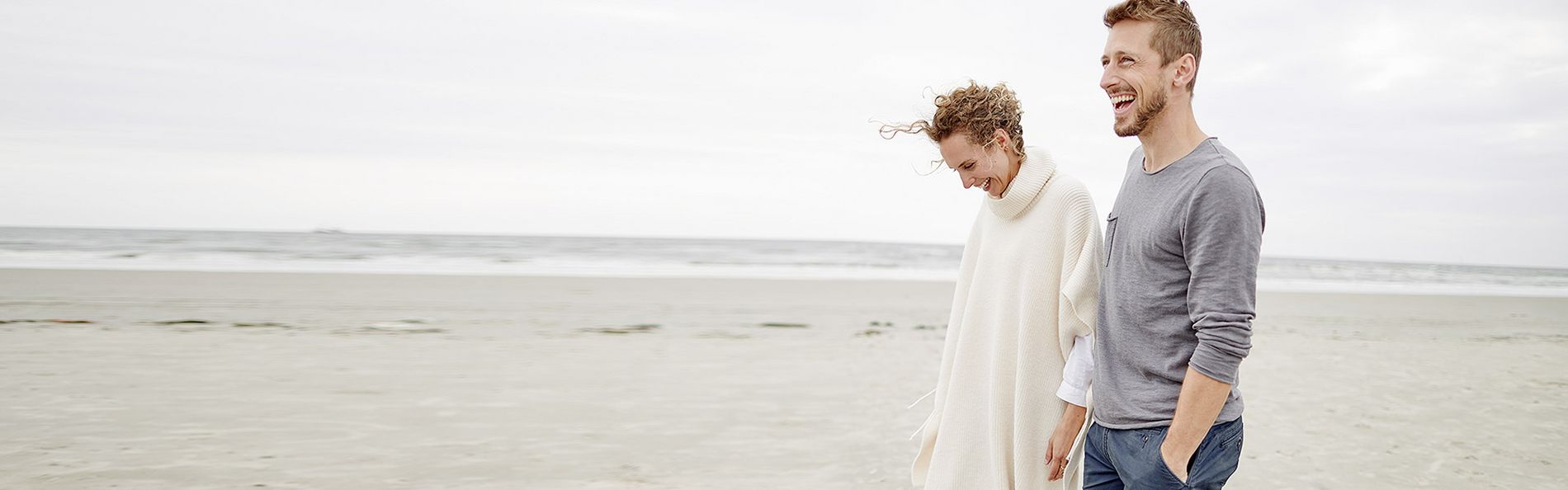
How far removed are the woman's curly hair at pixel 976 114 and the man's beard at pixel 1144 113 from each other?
437 millimetres

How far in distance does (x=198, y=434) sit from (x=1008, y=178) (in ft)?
15.5

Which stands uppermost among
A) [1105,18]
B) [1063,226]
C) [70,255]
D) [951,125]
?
[1105,18]

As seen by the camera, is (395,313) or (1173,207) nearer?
(1173,207)

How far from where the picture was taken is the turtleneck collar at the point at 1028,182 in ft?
7.07

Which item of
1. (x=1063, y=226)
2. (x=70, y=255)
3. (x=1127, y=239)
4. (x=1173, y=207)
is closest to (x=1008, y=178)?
(x=1063, y=226)

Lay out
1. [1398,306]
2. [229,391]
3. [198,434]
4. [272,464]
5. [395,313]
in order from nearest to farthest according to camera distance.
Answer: [272,464]
[198,434]
[229,391]
[395,313]
[1398,306]

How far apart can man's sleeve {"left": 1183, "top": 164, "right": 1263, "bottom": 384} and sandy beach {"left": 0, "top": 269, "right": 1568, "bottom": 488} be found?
9.84 feet

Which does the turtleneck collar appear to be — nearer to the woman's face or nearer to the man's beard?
the woman's face

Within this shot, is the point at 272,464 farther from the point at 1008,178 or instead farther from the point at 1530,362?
the point at 1530,362

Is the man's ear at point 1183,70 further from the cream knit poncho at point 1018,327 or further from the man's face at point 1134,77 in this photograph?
the cream knit poncho at point 1018,327

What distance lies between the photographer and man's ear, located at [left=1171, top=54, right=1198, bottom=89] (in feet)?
5.38

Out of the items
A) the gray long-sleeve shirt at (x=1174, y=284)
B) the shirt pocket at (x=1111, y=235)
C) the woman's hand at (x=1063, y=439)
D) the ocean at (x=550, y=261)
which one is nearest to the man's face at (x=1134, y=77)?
the gray long-sleeve shirt at (x=1174, y=284)

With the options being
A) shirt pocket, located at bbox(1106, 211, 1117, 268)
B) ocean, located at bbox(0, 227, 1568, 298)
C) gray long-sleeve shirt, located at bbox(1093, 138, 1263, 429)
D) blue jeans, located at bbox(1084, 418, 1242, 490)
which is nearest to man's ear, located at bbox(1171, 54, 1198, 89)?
gray long-sleeve shirt, located at bbox(1093, 138, 1263, 429)

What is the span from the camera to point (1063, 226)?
2115 millimetres
